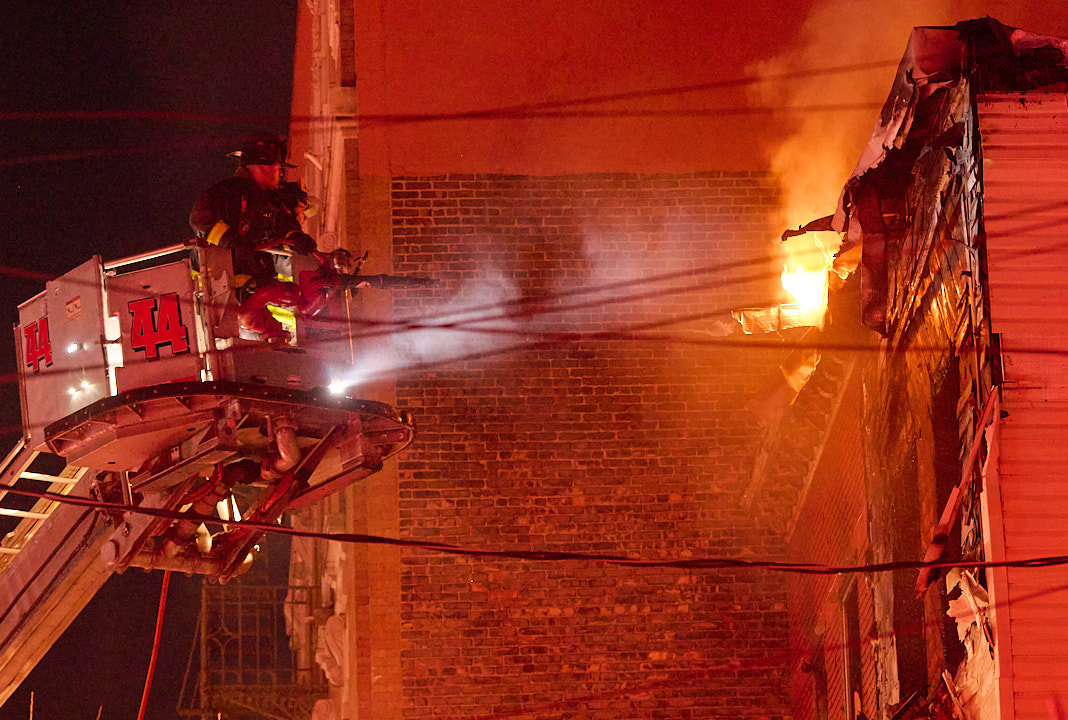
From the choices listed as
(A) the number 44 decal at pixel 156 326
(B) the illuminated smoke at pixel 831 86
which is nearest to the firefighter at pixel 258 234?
(A) the number 44 decal at pixel 156 326

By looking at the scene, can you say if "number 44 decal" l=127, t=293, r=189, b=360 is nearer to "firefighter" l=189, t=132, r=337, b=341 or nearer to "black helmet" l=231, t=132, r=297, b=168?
"firefighter" l=189, t=132, r=337, b=341

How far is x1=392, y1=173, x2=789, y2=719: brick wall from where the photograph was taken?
13312 millimetres

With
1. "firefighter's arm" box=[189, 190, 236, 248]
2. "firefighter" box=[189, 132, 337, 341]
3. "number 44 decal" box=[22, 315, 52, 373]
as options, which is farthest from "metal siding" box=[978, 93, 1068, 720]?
"number 44 decal" box=[22, 315, 52, 373]

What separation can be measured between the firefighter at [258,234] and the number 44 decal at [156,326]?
448 mm

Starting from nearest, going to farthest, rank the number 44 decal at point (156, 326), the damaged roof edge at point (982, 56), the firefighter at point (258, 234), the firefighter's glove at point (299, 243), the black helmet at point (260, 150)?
the damaged roof edge at point (982, 56)
the number 44 decal at point (156, 326)
the firefighter at point (258, 234)
the firefighter's glove at point (299, 243)
the black helmet at point (260, 150)

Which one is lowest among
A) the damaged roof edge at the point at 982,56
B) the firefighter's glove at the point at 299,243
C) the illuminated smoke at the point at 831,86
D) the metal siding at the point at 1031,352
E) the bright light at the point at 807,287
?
the metal siding at the point at 1031,352

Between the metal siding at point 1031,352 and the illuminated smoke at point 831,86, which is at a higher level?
the illuminated smoke at point 831,86

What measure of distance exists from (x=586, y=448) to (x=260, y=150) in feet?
17.5

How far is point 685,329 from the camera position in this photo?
1420cm

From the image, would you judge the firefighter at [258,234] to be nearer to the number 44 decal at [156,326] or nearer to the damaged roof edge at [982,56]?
the number 44 decal at [156,326]

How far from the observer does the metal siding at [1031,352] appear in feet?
24.6

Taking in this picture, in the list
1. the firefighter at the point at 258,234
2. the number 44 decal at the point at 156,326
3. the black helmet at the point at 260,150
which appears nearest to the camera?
the number 44 decal at the point at 156,326

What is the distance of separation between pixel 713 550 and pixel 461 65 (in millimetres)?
5758

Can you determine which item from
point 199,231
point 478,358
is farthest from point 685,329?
point 199,231
